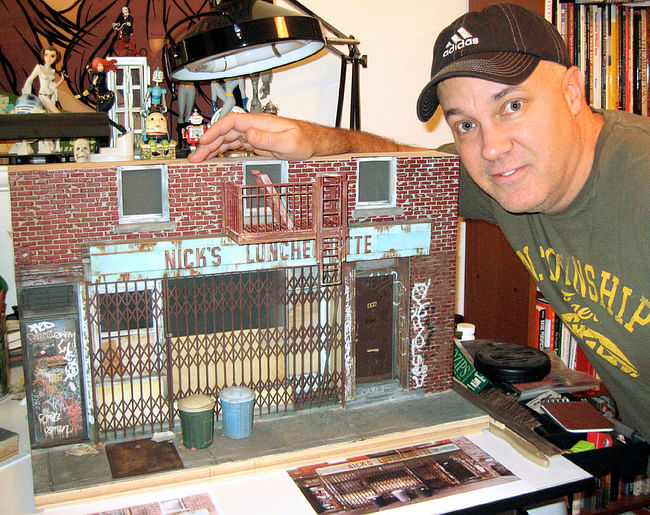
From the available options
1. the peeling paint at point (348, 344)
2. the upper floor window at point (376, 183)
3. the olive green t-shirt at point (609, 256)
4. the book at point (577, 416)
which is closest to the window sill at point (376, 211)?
the upper floor window at point (376, 183)

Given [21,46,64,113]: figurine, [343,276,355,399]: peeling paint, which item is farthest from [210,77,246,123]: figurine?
[343,276,355,399]: peeling paint

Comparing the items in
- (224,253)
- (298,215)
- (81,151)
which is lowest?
(224,253)

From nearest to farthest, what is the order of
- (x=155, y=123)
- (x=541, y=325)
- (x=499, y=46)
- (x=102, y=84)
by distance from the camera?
(x=499, y=46) < (x=155, y=123) < (x=102, y=84) < (x=541, y=325)

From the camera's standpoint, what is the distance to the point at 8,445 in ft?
7.64

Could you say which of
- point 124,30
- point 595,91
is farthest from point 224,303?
point 595,91

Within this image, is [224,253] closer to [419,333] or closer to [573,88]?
[419,333]

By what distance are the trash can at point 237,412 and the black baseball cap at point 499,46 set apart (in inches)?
47.7

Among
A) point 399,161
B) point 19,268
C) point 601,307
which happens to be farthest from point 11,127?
point 601,307

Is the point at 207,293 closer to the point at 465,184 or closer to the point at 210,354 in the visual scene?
the point at 210,354

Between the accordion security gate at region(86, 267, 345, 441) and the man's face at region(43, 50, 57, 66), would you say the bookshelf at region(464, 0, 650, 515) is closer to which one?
the accordion security gate at region(86, 267, 345, 441)

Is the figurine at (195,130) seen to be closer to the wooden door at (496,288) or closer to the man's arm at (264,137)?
the man's arm at (264,137)

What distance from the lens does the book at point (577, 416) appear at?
2.49 m

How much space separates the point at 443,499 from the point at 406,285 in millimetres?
829

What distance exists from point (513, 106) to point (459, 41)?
0.23 metres
